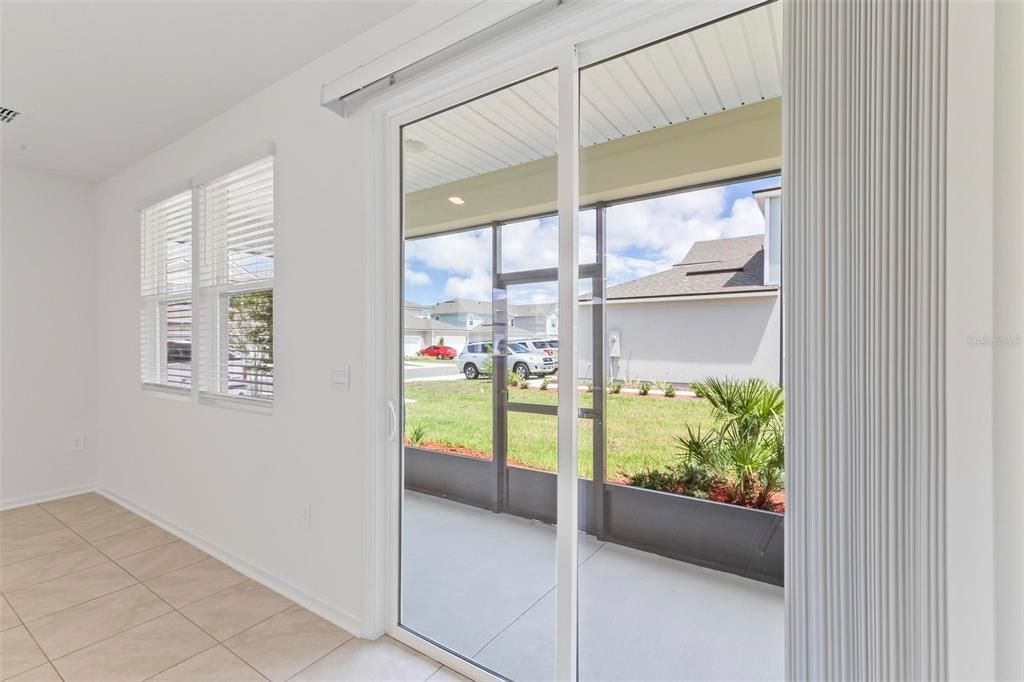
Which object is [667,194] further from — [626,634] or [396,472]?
[396,472]

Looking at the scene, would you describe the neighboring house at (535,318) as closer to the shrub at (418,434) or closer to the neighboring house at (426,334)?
the neighboring house at (426,334)

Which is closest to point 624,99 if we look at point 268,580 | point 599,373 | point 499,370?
point 599,373

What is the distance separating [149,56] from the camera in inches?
87.2

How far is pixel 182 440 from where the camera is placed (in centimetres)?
314

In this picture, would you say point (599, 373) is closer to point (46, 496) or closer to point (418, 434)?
point (418, 434)

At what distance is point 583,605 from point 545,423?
0.60 meters

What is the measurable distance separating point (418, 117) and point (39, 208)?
361 cm

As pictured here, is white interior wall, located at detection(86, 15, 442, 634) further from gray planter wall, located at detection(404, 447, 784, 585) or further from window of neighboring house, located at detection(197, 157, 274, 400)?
gray planter wall, located at detection(404, 447, 784, 585)

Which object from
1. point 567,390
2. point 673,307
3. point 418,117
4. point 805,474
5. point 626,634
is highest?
point 418,117

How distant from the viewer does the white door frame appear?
1529 mm

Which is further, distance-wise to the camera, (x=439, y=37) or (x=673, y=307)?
(x=439, y=37)

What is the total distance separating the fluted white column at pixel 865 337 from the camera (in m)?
0.97

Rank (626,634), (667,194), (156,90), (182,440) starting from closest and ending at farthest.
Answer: (667,194) < (626,634) < (156,90) < (182,440)

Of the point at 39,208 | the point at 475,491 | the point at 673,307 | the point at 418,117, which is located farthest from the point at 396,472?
the point at 39,208
